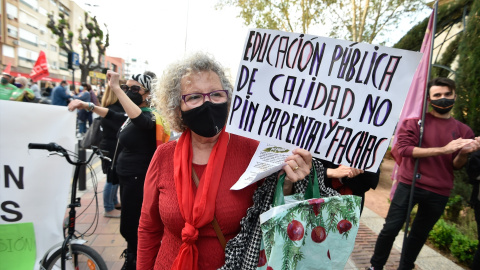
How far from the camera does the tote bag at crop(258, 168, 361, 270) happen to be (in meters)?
1.11

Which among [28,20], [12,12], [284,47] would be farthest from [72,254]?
[28,20]

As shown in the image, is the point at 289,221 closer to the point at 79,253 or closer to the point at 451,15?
the point at 79,253

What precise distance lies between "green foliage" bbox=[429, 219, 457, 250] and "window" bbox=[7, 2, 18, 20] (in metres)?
48.8

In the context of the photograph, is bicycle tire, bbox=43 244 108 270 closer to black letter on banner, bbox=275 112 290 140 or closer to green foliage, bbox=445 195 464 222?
black letter on banner, bbox=275 112 290 140

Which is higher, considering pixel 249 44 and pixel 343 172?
pixel 249 44

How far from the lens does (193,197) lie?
4.68 feet

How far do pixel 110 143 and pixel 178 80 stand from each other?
2.89 metres

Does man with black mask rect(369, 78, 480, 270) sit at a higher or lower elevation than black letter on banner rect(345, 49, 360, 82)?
lower

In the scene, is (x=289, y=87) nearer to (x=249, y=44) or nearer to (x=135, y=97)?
(x=249, y=44)

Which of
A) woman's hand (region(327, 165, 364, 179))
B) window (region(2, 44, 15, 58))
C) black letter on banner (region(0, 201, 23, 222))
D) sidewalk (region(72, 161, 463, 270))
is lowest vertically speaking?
sidewalk (region(72, 161, 463, 270))

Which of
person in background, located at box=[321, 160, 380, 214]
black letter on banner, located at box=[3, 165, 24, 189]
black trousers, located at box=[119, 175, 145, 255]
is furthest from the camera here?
black trousers, located at box=[119, 175, 145, 255]

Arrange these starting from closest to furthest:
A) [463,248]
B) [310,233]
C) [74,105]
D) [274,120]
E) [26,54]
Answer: [310,233] → [274,120] → [74,105] → [463,248] → [26,54]

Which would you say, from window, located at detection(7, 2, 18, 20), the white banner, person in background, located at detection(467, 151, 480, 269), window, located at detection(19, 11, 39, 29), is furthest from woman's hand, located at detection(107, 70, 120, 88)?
window, located at detection(19, 11, 39, 29)

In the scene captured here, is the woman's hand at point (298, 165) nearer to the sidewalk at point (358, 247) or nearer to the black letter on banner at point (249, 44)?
the black letter on banner at point (249, 44)
